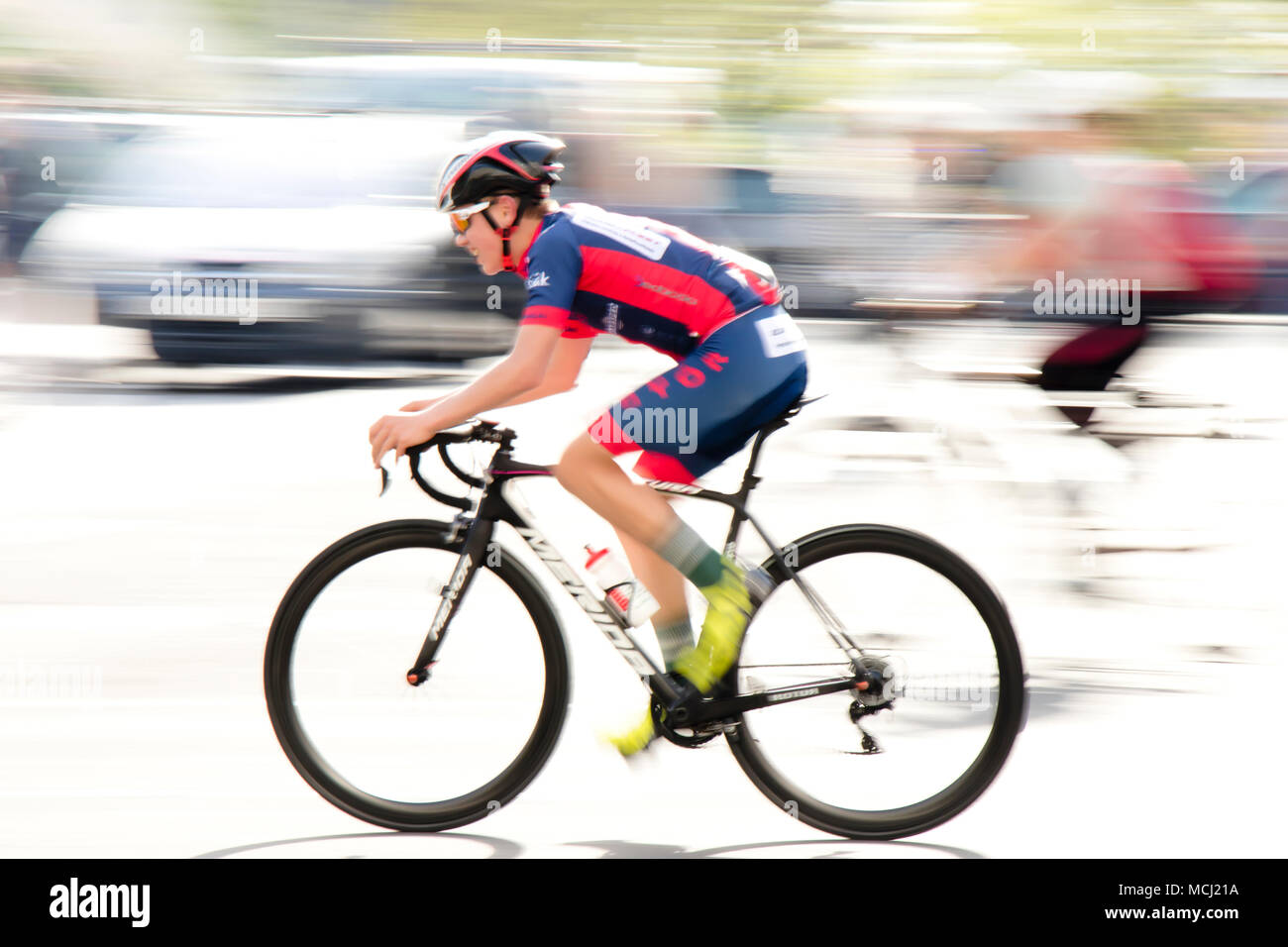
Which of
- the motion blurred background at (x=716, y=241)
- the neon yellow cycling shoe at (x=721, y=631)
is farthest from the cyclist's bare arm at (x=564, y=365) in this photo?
the motion blurred background at (x=716, y=241)

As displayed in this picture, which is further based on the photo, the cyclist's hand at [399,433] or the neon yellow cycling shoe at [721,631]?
the neon yellow cycling shoe at [721,631]

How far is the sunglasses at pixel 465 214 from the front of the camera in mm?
3570

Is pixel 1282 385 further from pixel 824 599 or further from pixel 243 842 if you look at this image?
pixel 243 842

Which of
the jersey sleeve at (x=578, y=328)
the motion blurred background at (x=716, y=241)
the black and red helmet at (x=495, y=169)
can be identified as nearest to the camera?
the black and red helmet at (x=495, y=169)

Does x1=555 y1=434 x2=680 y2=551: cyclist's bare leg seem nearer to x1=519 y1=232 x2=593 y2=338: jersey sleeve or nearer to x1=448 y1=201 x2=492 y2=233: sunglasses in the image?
x1=519 y1=232 x2=593 y2=338: jersey sleeve

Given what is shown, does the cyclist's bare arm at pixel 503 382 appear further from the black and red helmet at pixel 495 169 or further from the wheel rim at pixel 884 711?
the wheel rim at pixel 884 711

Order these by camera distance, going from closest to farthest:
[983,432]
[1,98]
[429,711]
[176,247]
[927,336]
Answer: [429,711], [983,432], [927,336], [176,247], [1,98]

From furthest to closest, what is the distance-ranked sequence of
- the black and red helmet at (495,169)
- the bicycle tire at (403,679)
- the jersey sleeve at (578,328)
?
1. the jersey sleeve at (578,328)
2. the bicycle tire at (403,679)
3. the black and red helmet at (495,169)

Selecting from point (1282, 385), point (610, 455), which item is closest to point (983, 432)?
point (610, 455)

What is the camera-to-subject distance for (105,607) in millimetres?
5570

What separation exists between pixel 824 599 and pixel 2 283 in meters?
9.94

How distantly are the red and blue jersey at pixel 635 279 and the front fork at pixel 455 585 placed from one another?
0.55m

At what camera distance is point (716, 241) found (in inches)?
429

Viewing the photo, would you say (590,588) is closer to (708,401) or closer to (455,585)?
(455,585)
